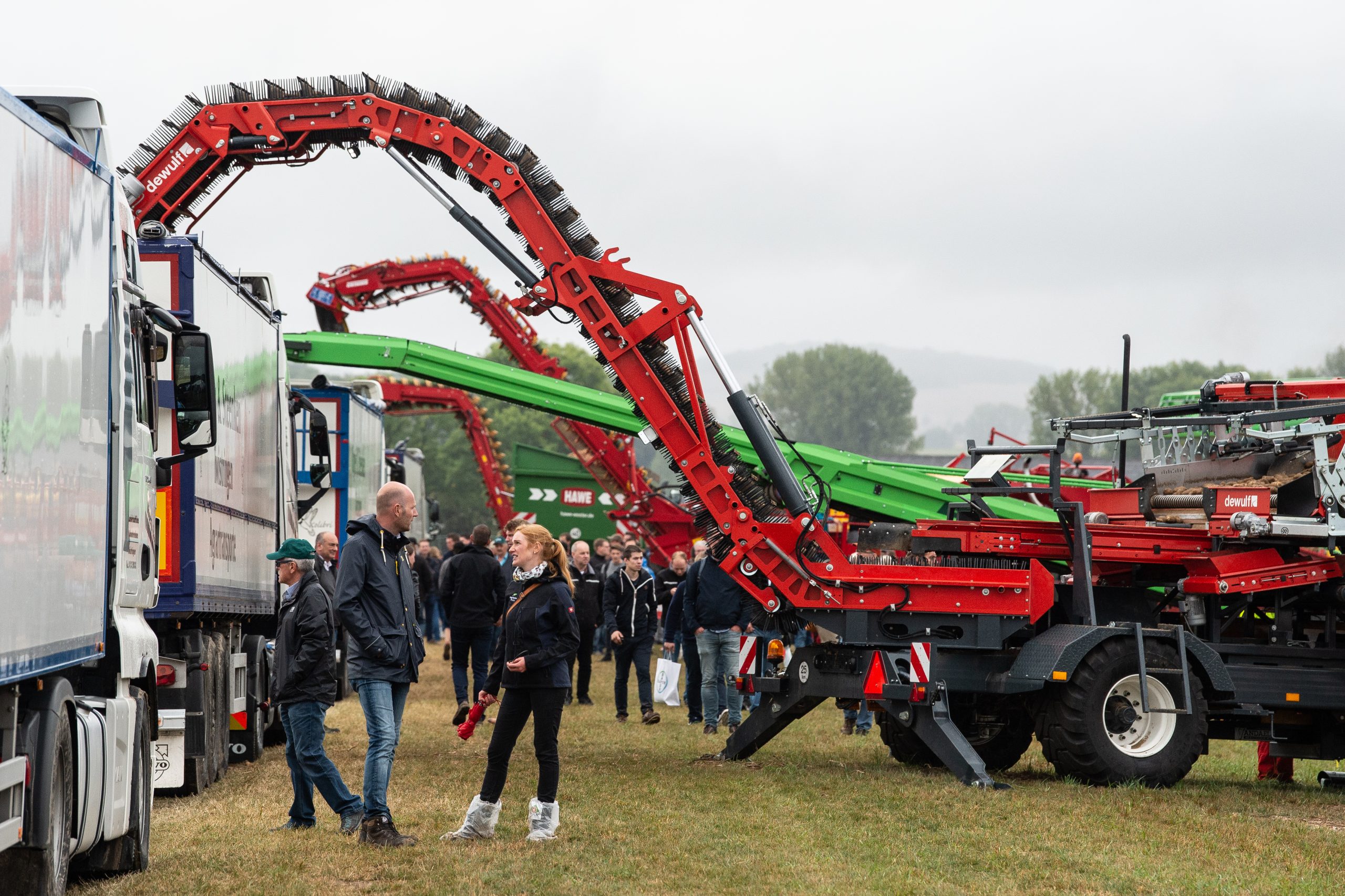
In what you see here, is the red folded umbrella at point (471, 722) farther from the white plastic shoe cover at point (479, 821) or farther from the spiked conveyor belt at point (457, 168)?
the spiked conveyor belt at point (457, 168)

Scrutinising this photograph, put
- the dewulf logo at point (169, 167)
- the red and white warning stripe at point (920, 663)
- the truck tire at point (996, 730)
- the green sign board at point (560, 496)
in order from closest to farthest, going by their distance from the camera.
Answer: the red and white warning stripe at point (920, 663) → the truck tire at point (996, 730) → the dewulf logo at point (169, 167) → the green sign board at point (560, 496)

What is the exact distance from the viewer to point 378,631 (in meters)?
8.84

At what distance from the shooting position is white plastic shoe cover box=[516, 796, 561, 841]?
9094 millimetres

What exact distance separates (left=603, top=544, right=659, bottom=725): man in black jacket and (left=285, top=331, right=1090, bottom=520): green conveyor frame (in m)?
2.46

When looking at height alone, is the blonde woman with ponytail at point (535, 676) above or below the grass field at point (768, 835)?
above

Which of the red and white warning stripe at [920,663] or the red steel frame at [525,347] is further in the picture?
the red steel frame at [525,347]

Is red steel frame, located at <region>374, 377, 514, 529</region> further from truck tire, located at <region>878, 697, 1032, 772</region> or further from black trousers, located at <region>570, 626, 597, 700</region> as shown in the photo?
truck tire, located at <region>878, 697, 1032, 772</region>

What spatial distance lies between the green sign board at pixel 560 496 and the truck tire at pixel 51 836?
27510mm

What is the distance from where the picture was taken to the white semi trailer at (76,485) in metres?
5.70

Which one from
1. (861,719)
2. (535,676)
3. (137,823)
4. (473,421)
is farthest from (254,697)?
(473,421)

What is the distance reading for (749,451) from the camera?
13.9 metres

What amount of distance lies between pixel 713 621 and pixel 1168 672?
504cm

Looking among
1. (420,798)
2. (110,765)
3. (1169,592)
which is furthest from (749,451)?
(110,765)

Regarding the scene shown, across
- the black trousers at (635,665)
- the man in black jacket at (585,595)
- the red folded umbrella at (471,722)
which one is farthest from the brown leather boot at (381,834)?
the man in black jacket at (585,595)
